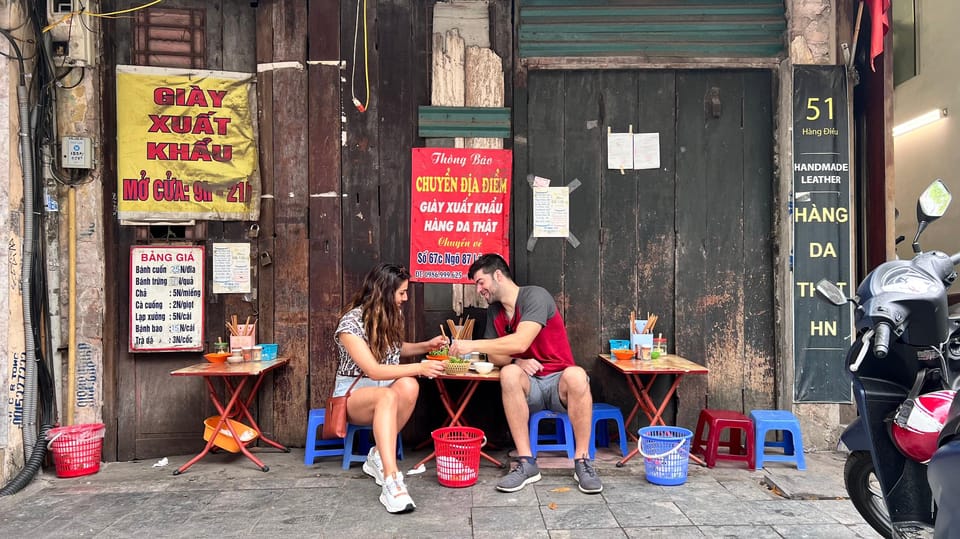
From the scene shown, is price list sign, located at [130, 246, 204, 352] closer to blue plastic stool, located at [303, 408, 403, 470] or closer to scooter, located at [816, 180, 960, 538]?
blue plastic stool, located at [303, 408, 403, 470]

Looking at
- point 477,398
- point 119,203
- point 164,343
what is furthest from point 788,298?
point 119,203

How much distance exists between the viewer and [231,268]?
16.6ft

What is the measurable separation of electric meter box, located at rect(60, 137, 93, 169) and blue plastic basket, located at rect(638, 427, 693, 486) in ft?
15.3

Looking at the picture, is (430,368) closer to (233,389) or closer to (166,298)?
(233,389)

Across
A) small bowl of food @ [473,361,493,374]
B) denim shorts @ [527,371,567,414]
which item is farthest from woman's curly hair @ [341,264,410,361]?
denim shorts @ [527,371,567,414]

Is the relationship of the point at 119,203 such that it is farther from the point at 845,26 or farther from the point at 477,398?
the point at 845,26

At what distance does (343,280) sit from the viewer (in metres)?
5.11

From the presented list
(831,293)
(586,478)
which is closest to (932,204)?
(831,293)

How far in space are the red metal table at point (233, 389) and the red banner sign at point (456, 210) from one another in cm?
145

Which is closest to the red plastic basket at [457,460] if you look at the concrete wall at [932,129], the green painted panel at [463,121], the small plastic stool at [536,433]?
the small plastic stool at [536,433]

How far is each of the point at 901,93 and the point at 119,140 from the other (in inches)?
393

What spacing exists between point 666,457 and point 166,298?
4.04 meters

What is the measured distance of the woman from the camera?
12.9 feet

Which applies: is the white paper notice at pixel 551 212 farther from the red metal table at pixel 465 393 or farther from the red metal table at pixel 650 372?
the red metal table at pixel 465 393
